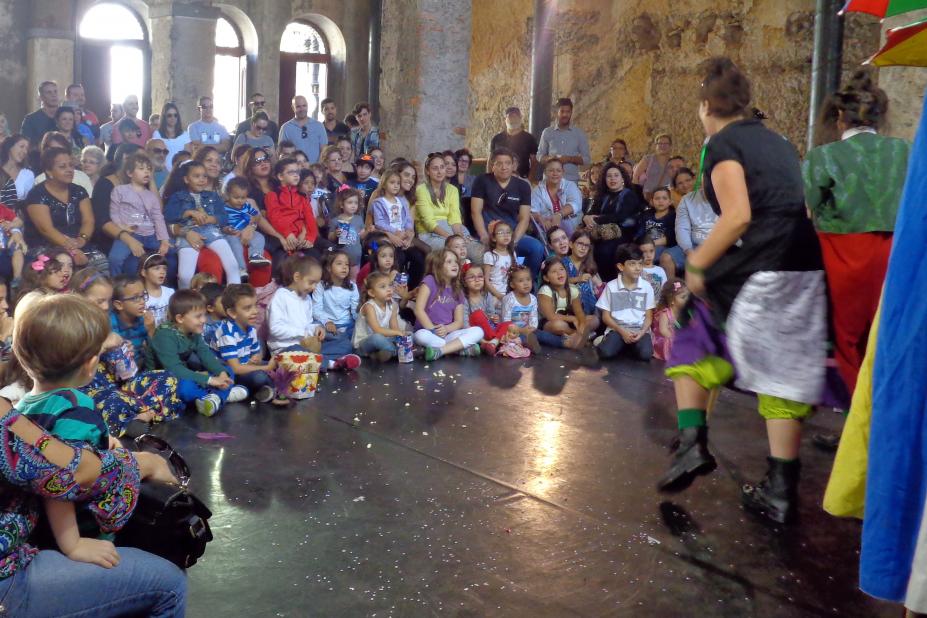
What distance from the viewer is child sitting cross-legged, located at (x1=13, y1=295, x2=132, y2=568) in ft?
6.64

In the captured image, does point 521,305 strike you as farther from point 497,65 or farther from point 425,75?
point 497,65

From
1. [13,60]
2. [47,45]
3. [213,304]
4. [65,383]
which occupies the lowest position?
[213,304]

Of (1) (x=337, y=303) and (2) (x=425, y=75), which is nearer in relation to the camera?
(1) (x=337, y=303)

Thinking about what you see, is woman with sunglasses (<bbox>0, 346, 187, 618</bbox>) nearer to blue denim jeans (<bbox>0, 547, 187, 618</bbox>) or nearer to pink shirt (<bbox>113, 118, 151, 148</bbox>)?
blue denim jeans (<bbox>0, 547, 187, 618</bbox>)

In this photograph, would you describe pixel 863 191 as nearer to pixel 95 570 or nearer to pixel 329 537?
pixel 329 537

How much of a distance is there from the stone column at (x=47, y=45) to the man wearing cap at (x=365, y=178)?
6.63 metres

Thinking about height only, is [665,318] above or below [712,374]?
below

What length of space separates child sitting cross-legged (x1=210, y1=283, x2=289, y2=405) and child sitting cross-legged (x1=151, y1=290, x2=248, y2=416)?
0.08 m

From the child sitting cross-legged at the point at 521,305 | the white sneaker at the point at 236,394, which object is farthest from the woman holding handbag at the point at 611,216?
the white sneaker at the point at 236,394

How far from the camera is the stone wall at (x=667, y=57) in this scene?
11180 mm

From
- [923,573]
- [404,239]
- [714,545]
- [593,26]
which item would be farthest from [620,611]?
[593,26]

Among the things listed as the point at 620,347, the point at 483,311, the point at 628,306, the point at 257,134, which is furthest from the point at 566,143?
the point at 620,347

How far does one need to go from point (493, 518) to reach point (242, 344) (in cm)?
245

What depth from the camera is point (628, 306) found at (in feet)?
24.1
